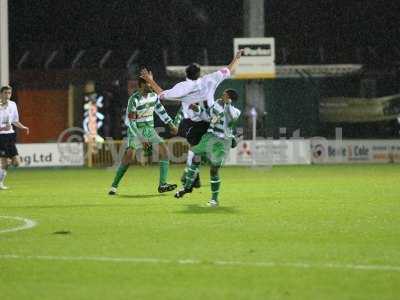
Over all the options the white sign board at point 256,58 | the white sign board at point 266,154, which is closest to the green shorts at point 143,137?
the white sign board at point 266,154

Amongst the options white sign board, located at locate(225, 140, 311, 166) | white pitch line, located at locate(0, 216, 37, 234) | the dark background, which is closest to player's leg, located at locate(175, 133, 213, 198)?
white pitch line, located at locate(0, 216, 37, 234)

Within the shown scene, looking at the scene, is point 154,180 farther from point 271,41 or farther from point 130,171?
point 271,41

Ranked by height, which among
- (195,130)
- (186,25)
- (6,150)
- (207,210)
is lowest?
(207,210)

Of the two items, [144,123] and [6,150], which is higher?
[144,123]

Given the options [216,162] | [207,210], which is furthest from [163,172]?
[207,210]

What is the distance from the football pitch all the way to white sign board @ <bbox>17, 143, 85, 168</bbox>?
12.5 metres

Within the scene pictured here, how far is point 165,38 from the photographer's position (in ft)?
161

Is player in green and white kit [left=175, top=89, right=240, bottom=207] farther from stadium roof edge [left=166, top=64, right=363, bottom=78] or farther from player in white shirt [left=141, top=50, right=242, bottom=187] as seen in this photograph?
stadium roof edge [left=166, top=64, right=363, bottom=78]

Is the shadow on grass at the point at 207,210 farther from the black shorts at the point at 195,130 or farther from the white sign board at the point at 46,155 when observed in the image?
the white sign board at the point at 46,155

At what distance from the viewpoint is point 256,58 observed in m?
33.7

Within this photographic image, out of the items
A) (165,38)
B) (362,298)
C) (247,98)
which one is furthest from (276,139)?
(362,298)

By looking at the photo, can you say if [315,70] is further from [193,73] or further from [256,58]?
[193,73]

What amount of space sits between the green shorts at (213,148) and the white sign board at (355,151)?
1815 cm

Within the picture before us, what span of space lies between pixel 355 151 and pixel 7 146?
15.6 m
